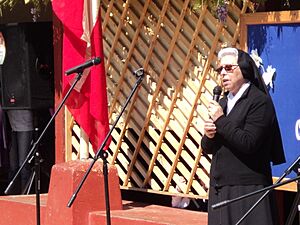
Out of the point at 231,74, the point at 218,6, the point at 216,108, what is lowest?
the point at 216,108

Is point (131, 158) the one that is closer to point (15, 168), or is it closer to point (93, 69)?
point (93, 69)

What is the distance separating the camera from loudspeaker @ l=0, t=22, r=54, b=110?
9.24 metres

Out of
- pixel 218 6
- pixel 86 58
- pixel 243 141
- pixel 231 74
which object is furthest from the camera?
pixel 86 58

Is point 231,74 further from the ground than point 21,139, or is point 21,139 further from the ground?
point 231,74

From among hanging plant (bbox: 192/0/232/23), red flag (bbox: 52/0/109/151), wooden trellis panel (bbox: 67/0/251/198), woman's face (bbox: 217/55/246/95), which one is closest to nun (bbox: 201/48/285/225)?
woman's face (bbox: 217/55/246/95)

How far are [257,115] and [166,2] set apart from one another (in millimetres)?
2497

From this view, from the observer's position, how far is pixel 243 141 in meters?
5.16

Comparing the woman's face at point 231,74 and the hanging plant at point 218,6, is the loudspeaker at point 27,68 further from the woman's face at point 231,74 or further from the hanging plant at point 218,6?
the woman's face at point 231,74

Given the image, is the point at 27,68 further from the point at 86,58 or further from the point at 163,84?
the point at 163,84

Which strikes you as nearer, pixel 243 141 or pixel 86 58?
pixel 243 141

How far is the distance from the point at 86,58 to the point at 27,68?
1.93 m

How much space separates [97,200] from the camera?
7352mm

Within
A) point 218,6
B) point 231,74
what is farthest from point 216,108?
point 218,6

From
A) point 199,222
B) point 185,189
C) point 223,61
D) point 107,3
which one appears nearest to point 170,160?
point 185,189
